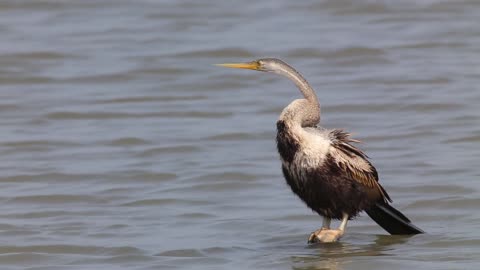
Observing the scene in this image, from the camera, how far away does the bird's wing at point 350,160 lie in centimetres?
768

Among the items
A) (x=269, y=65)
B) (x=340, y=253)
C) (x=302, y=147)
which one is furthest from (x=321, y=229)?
(x=269, y=65)

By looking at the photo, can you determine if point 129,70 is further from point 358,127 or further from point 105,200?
point 105,200

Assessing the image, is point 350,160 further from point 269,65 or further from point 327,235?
point 269,65

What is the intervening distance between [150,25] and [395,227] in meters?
8.23

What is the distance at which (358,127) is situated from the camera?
38.1ft

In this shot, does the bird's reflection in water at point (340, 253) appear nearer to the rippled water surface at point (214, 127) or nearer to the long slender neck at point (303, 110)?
the rippled water surface at point (214, 127)

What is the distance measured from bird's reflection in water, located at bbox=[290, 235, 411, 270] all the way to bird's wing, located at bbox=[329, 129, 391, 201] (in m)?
0.39

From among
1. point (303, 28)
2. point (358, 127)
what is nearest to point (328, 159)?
point (358, 127)

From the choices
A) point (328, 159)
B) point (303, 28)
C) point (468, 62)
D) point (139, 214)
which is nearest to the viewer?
point (328, 159)

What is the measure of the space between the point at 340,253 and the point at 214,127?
4081 millimetres

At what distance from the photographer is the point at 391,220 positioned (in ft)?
26.8

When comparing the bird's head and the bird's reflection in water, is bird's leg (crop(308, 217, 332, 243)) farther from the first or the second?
the bird's head

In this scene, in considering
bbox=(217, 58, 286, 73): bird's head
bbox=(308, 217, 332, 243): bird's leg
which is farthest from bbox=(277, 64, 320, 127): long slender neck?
bbox=(308, 217, 332, 243): bird's leg

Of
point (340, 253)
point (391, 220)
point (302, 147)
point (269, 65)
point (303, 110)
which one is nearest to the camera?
point (302, 147)
